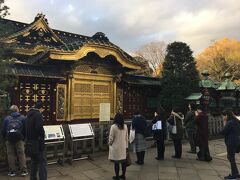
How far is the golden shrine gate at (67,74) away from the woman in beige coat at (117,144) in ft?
17.3

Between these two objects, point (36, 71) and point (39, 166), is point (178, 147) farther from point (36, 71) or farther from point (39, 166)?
point (36, 71)

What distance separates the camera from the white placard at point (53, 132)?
8.35 m

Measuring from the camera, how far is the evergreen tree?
596 inches

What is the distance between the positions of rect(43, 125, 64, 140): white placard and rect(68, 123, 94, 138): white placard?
0.43 m

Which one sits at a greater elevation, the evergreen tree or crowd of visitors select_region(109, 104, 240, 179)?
the evergreen tree

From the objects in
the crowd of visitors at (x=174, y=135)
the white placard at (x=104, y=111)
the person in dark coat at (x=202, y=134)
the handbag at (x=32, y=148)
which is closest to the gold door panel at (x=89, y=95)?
the white placard at (x=104, y=111)

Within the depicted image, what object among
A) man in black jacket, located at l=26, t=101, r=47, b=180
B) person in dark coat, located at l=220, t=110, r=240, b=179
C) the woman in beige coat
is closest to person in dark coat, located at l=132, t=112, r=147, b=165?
the woman in beige coat

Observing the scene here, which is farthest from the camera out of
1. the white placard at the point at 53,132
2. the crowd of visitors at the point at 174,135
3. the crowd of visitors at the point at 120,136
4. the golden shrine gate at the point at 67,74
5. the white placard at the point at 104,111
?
the golden shrine gate at the point at 67,74

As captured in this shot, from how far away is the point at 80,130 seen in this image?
30.4 feet

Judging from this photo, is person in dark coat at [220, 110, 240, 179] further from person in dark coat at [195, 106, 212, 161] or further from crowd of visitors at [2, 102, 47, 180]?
crowd of visitors at [2, 102, 47, 180]

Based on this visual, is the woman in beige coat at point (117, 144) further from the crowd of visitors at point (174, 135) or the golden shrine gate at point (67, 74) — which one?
the golden shrine gate at point (67, 74)

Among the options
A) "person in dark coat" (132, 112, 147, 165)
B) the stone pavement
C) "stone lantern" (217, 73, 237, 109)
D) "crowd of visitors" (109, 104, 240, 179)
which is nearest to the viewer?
"crowd of visitors" (109, 104, 240, 179)

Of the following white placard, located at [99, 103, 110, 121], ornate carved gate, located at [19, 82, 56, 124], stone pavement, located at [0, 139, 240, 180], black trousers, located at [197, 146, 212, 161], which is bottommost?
stone pavement, located at [0, 139, 240, 180]

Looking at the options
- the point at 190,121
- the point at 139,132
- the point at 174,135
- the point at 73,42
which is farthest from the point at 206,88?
the point at 139,132
